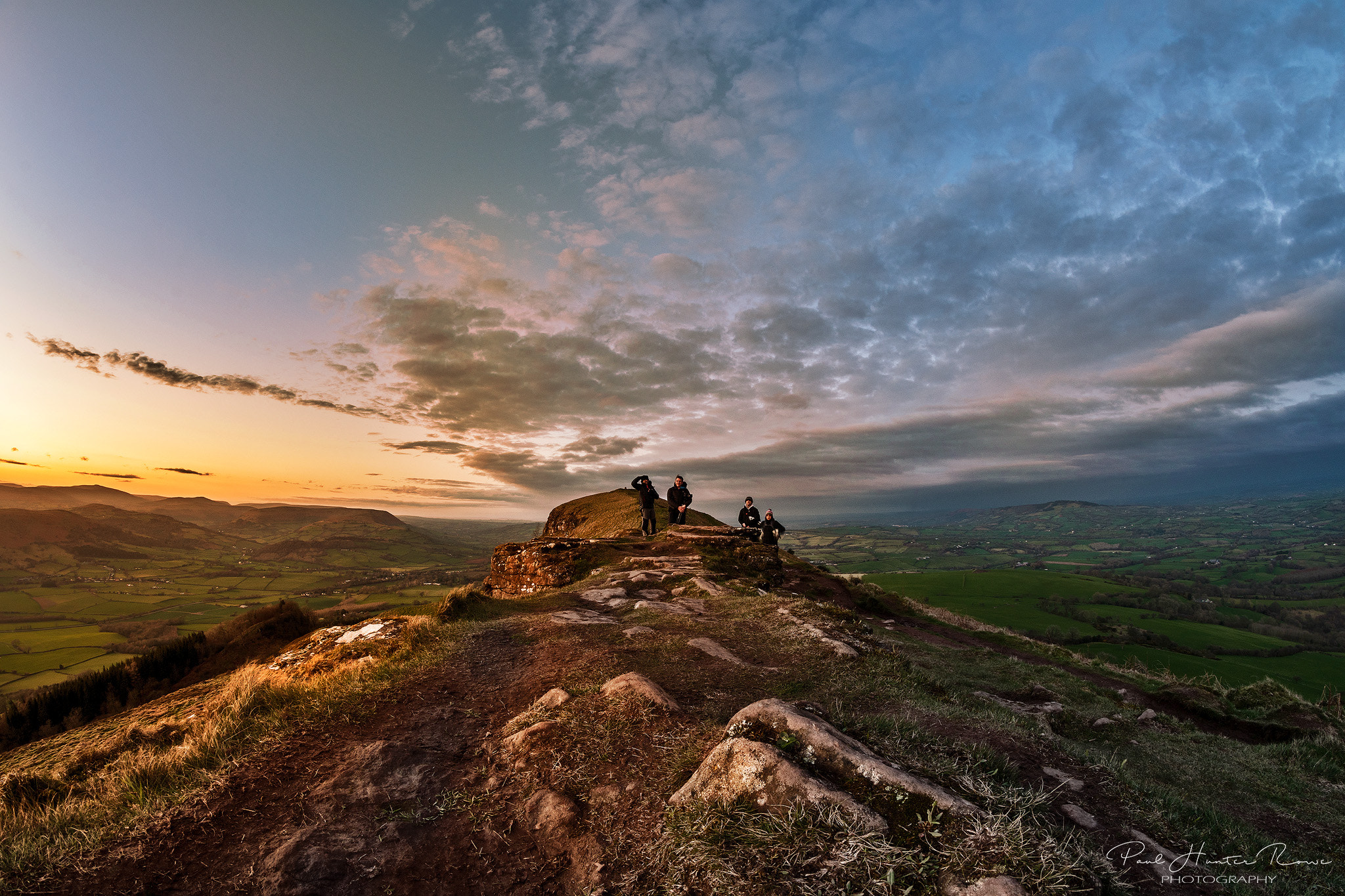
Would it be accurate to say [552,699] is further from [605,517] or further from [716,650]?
[605,517]

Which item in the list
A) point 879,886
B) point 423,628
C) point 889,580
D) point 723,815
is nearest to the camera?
point 879,886

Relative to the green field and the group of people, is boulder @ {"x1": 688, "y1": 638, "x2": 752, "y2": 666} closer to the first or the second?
the group of people

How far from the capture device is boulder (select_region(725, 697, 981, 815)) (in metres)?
3.65

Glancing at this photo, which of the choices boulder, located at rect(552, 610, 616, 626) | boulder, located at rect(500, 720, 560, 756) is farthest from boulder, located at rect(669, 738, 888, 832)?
boulder, located at rect(552, 610, 616, 626)

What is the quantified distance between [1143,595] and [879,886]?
102 m

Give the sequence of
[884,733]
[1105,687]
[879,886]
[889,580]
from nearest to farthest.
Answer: [879,886], [884,733], [1105,687], [889,580]

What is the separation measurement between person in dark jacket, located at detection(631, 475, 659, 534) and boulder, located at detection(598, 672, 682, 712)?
797 inches

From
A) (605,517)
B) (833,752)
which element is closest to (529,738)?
(833,752)

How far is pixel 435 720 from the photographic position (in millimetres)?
6805

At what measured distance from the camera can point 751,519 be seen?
28.7 m

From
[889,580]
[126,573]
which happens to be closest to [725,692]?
[889,580]

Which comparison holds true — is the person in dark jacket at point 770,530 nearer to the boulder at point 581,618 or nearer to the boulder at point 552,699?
the boulder at point 581,618

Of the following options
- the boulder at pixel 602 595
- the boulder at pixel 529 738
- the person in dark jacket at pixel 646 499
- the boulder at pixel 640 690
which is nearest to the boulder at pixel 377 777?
the boulder at pixel 529 738

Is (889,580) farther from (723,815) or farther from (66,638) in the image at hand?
(66,638)
